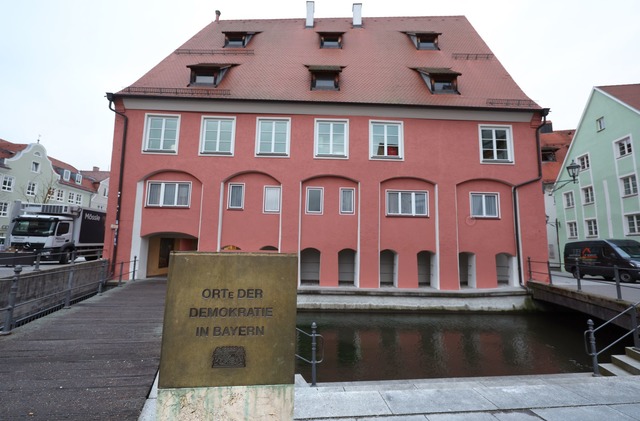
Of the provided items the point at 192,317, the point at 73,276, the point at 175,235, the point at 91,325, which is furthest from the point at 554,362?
the point at 175,235

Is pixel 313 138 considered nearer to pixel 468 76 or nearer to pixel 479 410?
pixel 468 76

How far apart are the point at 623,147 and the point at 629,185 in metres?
2.99

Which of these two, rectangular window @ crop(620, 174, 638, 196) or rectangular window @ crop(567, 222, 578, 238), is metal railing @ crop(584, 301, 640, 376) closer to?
rectangular window @ crop(620, 174, 638, 196)

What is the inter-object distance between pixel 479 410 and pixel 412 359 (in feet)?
13.5

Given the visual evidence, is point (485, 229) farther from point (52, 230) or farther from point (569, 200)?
point (52, 230)

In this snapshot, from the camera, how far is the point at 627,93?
23469 mm

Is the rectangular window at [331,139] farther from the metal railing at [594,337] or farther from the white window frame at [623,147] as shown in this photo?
the white window frame at [623,147]

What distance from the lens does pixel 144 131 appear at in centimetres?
1530

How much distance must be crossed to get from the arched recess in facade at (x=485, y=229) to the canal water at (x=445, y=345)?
7.47ft

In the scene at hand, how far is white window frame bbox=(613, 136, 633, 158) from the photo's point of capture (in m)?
21.9

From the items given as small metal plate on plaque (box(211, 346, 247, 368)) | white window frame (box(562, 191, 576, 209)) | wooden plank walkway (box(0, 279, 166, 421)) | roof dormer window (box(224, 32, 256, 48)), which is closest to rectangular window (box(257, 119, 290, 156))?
roof dormer window (box(224, 32, 256, 48))

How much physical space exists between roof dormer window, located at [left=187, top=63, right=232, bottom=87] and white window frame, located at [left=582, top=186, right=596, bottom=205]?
2997 centimetres

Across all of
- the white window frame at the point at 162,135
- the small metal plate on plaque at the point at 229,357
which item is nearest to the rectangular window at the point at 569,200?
the white window frame at the point at 162,135

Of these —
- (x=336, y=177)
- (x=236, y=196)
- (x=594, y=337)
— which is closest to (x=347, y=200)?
(x=336, y=177)
